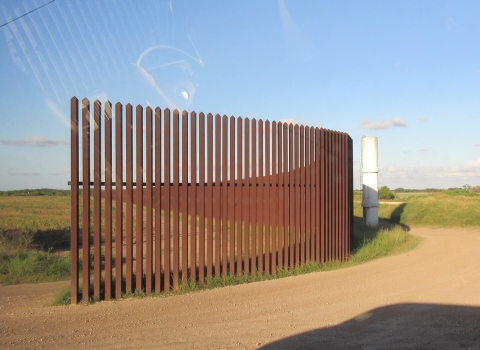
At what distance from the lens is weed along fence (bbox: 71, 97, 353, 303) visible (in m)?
7.07

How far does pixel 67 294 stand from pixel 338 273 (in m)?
5.01

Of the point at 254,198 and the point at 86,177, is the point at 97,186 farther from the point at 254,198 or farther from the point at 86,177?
the point at 254,198

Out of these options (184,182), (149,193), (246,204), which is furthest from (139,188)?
(246,204)

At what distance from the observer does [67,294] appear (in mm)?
7195

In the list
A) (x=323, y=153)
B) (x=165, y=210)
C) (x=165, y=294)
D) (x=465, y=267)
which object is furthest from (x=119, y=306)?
Answer: (x=465, y=267)

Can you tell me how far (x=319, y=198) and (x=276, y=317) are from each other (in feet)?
15.2

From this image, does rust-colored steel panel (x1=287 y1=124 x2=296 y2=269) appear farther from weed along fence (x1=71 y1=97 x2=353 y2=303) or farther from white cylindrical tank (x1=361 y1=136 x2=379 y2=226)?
white cylindrical tank (x1=361 y1=136 x2=379 y2=226)

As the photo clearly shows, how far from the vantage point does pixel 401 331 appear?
5617mm

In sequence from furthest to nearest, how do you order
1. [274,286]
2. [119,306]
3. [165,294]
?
[274,286] → [165,294] → [119,306]

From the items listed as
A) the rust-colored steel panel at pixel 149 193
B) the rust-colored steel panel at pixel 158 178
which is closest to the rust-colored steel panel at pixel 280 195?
the rust-colored steel panel at pixel 158 178

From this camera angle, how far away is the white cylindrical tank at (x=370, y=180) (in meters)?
20.2

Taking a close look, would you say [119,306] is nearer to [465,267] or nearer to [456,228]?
[465,267]

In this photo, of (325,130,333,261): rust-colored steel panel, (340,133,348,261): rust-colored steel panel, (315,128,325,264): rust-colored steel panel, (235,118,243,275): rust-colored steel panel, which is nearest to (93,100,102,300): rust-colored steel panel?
(235,118,243,275): rust-colored steel panel

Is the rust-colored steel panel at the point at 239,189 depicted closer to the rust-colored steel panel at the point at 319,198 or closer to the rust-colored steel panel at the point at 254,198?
the rust-colored steel panel at the point at 254,198
